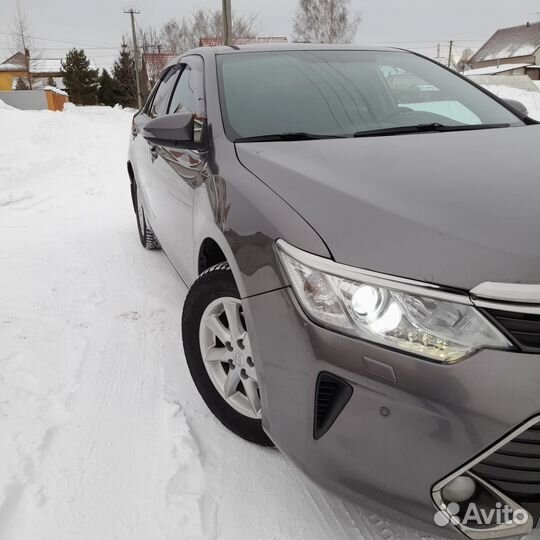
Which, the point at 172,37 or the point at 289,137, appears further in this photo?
the point at 172,37

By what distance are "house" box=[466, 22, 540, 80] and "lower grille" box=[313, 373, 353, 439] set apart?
60.9 m

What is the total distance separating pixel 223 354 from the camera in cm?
199

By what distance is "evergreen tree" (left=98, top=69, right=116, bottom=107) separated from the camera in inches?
1999

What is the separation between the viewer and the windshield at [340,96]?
2.26m

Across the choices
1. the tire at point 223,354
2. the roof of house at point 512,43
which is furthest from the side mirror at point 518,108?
the roof of house at point 512,43

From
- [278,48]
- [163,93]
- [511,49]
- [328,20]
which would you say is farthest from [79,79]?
[278,48]

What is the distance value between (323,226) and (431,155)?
27.3 inches

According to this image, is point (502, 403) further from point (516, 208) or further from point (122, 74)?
point (122, 74)

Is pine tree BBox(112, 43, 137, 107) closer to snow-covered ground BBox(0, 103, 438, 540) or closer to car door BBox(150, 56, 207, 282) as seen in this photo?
snow-covered ground BBox(0, 103, 438, 540)

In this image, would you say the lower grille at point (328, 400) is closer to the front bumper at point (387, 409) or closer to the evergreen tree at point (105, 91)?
the front bumper at point (387, 409)

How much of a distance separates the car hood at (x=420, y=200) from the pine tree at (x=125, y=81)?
48.4 m

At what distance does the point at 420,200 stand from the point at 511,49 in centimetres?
6974

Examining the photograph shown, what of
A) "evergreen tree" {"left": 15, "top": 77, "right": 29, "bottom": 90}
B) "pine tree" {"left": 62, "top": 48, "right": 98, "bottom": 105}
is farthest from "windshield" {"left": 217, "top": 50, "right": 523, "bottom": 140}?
"pine tree" {"left": 62, "top": 48, "right": 98, "bottom": 105}

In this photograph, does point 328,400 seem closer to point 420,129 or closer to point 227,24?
point 420,129
